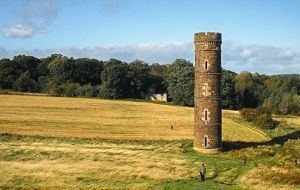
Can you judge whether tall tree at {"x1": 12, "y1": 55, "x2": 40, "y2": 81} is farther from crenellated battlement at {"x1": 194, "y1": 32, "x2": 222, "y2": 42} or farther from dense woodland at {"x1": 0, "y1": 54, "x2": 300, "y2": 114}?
crenellated battlement at {"x1": 194, "y1": 32, "x2": 222, "y2": 42}

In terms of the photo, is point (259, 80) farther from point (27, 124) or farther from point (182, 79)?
point (27, 124)

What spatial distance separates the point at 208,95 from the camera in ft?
156

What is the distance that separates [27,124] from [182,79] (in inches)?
1688

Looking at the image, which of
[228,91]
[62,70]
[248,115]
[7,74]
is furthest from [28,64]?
[248,115]

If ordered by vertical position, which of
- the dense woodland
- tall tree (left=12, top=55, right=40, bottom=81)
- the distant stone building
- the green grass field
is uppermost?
tall tree (left=12, top=55, right=40, bottom=81)

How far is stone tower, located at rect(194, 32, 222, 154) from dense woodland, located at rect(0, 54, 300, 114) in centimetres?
4440

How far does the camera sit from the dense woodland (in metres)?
94.9

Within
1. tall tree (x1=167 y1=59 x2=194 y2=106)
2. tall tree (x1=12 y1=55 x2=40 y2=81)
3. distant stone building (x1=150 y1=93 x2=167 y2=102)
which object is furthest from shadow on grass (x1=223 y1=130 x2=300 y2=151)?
tall tree (x1=12 y1=55 x2=40 y2=81)

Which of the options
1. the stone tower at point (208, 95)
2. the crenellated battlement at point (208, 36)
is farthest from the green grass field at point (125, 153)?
the crenellated battlement at point (208, 36)

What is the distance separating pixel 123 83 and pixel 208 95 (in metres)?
57.2

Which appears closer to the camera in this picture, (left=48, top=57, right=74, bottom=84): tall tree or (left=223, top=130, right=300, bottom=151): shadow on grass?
(left=223, top=130, right=300, bottom=151): shadow on grass

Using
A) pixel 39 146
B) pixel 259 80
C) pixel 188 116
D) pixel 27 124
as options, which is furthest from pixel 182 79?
pixel 259 80

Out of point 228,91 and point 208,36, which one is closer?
point 208,36

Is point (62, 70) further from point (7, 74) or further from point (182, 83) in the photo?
point (182, 83)
